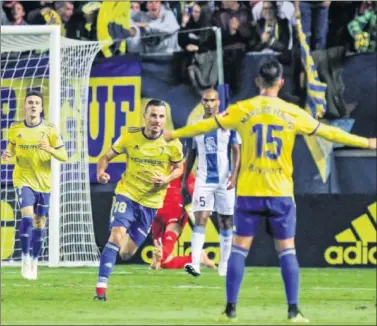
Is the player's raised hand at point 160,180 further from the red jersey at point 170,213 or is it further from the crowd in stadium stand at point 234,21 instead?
the crowd in stadium stand at point 234,21

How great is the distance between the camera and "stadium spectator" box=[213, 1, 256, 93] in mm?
18625

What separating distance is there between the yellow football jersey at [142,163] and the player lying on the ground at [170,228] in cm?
421

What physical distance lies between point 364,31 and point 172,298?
23.0ft

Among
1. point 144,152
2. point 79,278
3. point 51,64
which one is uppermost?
point 51,64

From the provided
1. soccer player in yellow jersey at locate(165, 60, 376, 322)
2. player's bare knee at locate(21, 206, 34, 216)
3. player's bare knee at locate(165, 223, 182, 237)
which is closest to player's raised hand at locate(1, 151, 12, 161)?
player's bare knee at locate(21, 206, 34, 216)

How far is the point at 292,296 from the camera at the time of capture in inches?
393

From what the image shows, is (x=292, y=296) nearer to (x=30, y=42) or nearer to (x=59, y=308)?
(x=59, y=308)

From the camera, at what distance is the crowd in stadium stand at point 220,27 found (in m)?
18.4

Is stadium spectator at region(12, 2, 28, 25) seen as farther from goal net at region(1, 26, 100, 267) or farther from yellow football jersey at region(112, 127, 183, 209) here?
yellow football jersey at region(112, 127, 183, 209)

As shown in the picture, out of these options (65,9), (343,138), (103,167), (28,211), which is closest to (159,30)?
(65,9)

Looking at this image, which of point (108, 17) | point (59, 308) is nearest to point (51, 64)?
point (108, 17)

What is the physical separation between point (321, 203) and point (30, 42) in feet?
14.8

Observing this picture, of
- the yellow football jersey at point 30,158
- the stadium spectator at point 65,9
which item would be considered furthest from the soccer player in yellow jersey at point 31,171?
the stadium spectator at point 65,9

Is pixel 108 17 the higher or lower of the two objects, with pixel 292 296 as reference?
higher
